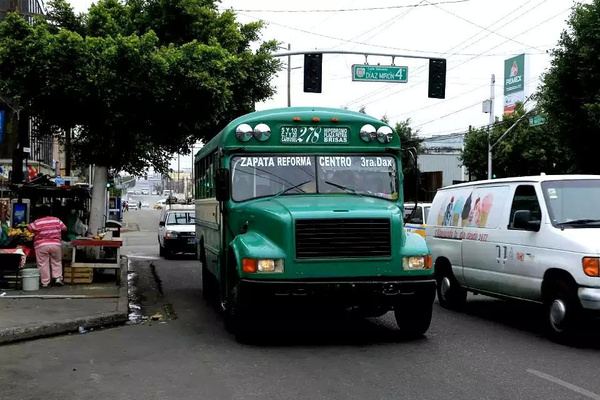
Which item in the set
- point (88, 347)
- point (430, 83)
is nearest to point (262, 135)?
point (88, 347)

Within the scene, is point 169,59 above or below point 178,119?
above

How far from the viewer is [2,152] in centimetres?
1444

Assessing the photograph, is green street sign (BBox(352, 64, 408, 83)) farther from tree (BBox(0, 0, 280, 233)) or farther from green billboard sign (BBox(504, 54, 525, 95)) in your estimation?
green billboard sign (BBox(504, 54, 525, 95))

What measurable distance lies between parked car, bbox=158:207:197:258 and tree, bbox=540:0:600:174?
12301 mm

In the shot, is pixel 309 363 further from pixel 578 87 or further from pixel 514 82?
pixel 514 82

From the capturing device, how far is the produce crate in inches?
572

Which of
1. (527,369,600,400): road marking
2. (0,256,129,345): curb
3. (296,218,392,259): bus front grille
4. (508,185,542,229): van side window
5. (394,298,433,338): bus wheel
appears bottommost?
(0,256,129,345): curb

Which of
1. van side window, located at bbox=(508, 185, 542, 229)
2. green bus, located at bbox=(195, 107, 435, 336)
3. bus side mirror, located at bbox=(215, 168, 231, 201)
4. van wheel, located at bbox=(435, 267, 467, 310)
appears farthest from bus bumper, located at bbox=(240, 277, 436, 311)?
van wheel, located at bbox=(435, 267, 467, 310)

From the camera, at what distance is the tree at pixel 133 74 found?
13.6 m

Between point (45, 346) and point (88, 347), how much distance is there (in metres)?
0.58

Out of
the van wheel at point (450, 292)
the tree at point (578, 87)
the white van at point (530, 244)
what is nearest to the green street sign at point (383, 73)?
the tree at point (578, 87)

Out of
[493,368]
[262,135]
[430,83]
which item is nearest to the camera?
[493,368]

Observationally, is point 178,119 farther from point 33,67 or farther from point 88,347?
point 88,347

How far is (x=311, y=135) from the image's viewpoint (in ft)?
30.8
